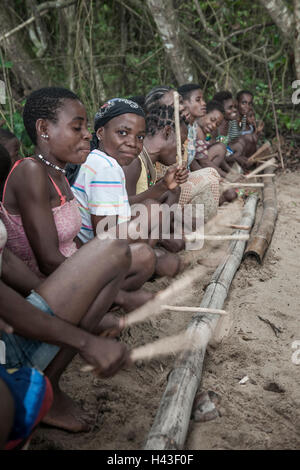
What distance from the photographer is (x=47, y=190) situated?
69.7 inches

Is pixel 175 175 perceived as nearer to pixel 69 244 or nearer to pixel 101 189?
pixel 101 189

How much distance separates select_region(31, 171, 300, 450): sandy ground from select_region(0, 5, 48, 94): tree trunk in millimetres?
4368

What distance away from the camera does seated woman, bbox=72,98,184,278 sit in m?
2.27

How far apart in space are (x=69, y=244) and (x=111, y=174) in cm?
49

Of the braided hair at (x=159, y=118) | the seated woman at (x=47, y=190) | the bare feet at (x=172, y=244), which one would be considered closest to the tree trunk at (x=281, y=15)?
the braided hair at (x=159, y=118)

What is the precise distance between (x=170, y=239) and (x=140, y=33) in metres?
5.39

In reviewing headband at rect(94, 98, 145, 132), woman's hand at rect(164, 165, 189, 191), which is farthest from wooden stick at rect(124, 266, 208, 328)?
headband at rect(94, 98, 145, 132)

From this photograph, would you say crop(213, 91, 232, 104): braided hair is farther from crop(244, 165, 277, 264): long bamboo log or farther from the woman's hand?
the woman's hand

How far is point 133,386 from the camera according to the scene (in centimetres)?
189

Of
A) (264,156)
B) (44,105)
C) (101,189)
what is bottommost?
(264,156)

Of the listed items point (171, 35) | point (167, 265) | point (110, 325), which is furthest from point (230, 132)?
point (110, 325)

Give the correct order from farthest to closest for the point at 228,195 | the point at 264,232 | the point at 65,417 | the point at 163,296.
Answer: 1. the point at 228,195
2. the point at 264,232
3. the point at 163,296
4. the point at 65,417

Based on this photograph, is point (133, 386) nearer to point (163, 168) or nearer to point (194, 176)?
point (163, 168)
